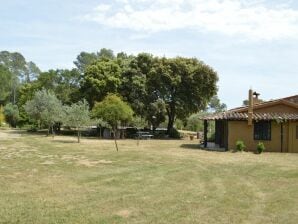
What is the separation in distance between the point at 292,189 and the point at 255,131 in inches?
732

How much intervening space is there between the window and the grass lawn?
33.9ft

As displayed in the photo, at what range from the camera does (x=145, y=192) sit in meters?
13.7

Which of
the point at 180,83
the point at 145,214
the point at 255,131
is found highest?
the point at 180,83

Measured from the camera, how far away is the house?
3216cm

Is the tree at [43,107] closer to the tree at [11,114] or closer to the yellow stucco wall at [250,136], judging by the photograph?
the yellow stucco wall at [250,136]

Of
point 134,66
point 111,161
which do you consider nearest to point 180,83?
point 134,66

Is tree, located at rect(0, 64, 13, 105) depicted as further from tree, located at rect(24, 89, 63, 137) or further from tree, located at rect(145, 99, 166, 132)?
tree, located at rect(145, 99, 166, 132)

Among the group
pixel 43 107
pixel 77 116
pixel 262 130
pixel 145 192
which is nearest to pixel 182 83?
pixel 43 107

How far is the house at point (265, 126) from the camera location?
32.2 meters

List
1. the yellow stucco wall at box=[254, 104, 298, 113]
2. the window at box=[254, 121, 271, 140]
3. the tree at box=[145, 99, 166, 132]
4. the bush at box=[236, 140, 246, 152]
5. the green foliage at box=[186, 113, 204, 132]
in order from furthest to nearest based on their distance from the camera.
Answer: the green foliage at box=[186, 113, 204, 132]
the tree at box=[145, 99, 166, 132]
the yellow stucco wall at box=[254, 104, 298, 113]
the window at box=[254, 121, 271, 140]
the bush at box=[236, 140, 246, 152]

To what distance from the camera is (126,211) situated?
11070mm

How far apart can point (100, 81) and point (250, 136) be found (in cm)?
2444

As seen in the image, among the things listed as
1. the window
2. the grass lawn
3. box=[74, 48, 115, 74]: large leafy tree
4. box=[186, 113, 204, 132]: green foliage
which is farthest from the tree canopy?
box=[74, 48, 115, 74]: large leafy tree

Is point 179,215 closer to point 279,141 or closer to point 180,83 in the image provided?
point 279,141
